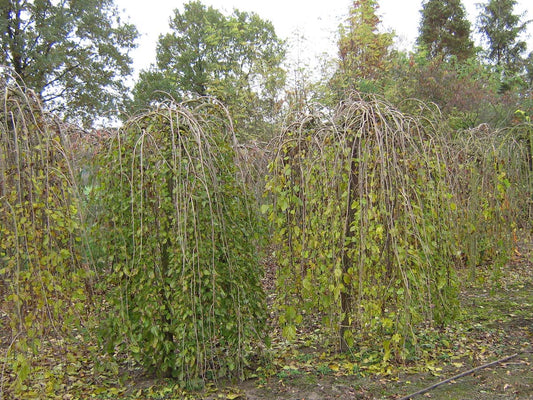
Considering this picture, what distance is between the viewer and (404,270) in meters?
2.77

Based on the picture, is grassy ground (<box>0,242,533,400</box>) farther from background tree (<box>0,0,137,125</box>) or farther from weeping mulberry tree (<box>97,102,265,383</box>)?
background tree (<box>0,0,137,125</box>)

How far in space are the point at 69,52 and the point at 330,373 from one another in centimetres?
1481

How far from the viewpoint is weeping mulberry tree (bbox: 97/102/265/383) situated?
2.62 meters

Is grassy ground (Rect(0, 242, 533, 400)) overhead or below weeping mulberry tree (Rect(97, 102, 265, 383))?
below

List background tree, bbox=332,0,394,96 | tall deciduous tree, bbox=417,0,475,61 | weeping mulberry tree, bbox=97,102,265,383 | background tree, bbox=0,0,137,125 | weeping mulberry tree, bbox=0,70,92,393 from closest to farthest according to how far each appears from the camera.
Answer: weeping mulberry tree, bbox=0,70,92,393, weeping mulberry tree, bbox=97,102,265,383, background tree, bbox=332,0,394,96, background tree, bbox=0,0,137,125, tall deciduous tree, bbox=417,0,475,61

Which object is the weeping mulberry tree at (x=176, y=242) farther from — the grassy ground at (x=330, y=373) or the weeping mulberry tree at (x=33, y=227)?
the weeping mulberry tree at (x=33, y=227)

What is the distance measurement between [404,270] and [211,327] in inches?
51.9

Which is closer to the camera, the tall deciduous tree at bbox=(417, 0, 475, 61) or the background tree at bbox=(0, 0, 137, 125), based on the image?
the background tree at bbox=(0, 0, 137, 125)

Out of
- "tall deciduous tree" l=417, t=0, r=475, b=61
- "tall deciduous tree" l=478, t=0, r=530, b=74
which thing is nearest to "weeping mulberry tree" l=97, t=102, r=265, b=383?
"tall deciduous tree" l=417, t=0, r=475, b=61

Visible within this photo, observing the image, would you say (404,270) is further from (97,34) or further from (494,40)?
(494,40)

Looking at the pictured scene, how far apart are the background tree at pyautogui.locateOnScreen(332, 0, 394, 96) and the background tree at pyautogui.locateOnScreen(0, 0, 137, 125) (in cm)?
706

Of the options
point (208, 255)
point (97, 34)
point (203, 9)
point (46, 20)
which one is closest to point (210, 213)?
point (208, 255)

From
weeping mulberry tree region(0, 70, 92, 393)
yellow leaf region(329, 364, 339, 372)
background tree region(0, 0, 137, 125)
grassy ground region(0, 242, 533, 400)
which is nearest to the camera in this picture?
weeping mulberry tree region(0, 70, 92, 393)

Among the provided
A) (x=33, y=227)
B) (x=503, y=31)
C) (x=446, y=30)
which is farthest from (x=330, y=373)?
(x=503, y=31)
